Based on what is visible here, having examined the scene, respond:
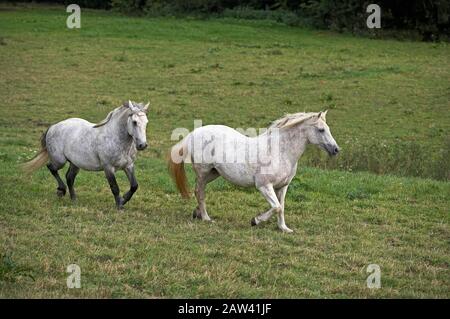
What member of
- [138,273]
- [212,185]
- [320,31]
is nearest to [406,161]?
[212,185]

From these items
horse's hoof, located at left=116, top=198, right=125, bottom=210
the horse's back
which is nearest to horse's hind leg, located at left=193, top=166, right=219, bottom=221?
horse's hoof, located at left=116, top=198, right=125, bottom=210

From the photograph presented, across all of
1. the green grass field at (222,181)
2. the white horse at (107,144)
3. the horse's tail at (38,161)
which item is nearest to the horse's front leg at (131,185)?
the white horse at (107,144)

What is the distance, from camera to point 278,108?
22.4m

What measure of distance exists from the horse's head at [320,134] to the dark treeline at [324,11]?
26660 millimetres

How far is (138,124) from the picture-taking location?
35.1 ft

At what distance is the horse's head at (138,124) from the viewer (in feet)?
34.9

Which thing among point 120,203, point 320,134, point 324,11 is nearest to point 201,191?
point 120,203

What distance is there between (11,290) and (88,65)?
20769 millimetres

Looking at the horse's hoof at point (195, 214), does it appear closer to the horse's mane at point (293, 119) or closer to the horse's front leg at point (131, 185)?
the horse's front leg at point (131, 185)

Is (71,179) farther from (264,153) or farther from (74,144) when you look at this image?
(264,153)

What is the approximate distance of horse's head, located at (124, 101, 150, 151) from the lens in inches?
418

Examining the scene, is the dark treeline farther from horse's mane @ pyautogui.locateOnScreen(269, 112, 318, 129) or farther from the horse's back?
horse's mane @ pyautogui.locateOnScreen(269, 112, 318, 129)

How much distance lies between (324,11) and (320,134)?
28248mm
